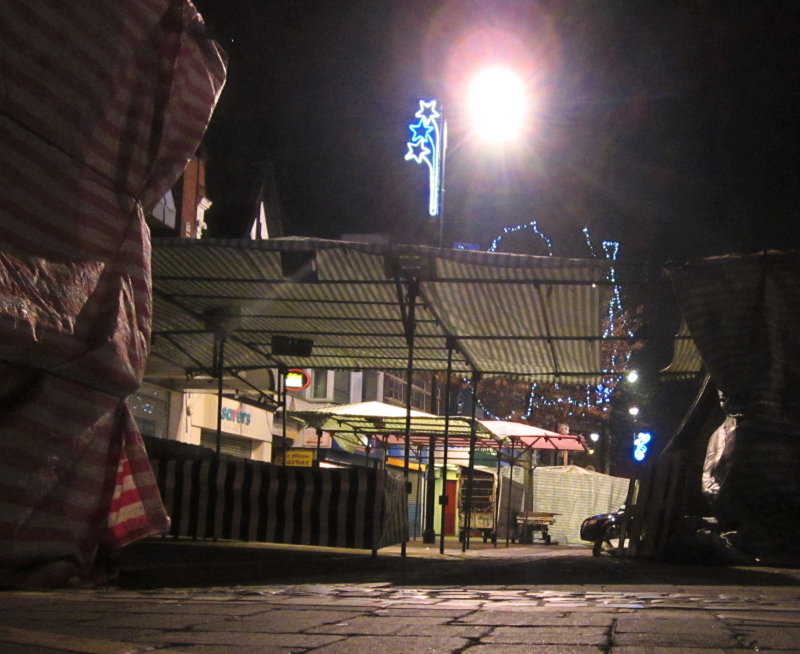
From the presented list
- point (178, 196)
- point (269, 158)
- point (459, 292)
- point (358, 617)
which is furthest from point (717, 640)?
point (269, 158)

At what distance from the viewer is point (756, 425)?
11.4 metres

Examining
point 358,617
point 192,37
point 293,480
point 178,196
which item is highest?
point 178,196

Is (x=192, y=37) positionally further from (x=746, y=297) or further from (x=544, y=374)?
(x=544, y=374)

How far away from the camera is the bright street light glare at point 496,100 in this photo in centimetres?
2467

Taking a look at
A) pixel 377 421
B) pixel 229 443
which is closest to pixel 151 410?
pixel 377 421

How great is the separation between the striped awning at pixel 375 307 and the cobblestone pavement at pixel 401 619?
17.0ft

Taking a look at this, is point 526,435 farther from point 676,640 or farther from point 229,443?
point 676,640

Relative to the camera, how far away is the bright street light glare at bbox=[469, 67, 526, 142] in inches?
971

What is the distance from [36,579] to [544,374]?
48.8 feet

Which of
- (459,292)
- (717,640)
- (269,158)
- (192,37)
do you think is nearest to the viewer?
(717,640)

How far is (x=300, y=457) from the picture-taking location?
24594 mm

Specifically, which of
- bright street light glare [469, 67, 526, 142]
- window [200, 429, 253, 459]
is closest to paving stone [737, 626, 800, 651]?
bright street light glare [469, 67, 526, 142]

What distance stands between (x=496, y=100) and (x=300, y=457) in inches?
377

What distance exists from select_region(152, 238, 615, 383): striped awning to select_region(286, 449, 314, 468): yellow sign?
14.2 ft
